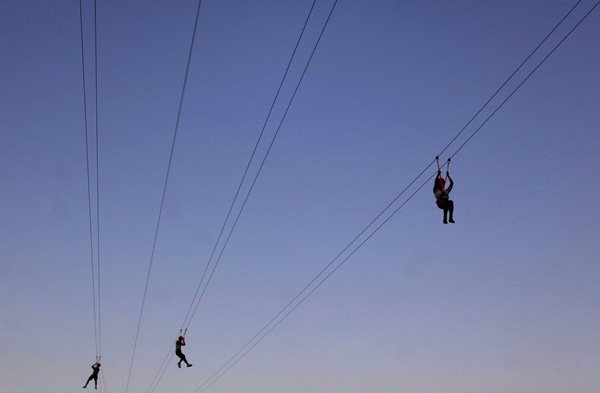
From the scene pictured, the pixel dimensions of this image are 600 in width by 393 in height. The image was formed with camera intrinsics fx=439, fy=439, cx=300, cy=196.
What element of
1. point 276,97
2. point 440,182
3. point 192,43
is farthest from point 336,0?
point 440,182

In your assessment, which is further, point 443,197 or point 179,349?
point 179,349

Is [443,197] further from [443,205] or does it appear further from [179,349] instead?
[179,349]

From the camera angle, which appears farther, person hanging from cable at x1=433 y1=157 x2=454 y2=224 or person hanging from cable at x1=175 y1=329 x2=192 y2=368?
person hanging from cable at x1=175 y1=329 x2=192 y2=368

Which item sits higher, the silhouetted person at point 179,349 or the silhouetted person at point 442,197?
the silhouetted person at point 442,197

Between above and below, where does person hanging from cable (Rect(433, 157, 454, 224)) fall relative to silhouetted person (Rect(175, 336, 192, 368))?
above

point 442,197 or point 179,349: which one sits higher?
point 442,197

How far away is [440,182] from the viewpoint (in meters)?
12.0

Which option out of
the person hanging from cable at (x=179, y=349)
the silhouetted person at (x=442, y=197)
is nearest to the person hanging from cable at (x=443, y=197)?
the silhouetted person at (x=442, y=197)

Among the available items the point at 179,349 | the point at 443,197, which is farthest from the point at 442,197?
the point at 179,349

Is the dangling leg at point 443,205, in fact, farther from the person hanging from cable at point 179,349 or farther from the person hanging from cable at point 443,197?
the person hanging from cable at point 179,349

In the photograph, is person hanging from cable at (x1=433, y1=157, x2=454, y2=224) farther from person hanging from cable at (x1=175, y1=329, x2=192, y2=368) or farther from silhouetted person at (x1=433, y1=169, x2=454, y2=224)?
person hanging from cable at (x1=175, y1=329, x2=192, y2=368)

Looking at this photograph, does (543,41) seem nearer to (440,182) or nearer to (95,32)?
(440,182)

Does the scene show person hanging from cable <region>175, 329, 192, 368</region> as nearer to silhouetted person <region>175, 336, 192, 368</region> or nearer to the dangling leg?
silhouetted person <region>175, 336, 192, 368</region>

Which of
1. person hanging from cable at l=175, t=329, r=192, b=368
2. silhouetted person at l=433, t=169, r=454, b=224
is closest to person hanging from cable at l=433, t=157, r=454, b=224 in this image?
silhouetted person at l=433, t=169, r=454, b=224
